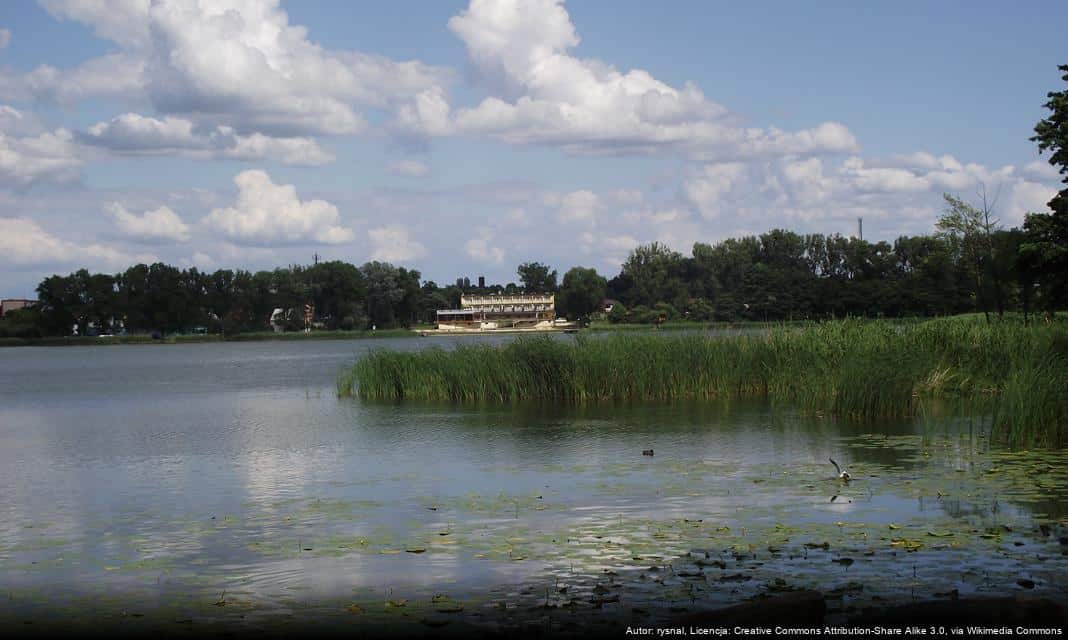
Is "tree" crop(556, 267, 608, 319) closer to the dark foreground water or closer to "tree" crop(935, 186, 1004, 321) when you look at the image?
"tree" crop(935, 186, 1004, 321)

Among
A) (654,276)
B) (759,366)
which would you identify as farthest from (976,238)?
(654,276)

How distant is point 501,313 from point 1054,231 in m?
156

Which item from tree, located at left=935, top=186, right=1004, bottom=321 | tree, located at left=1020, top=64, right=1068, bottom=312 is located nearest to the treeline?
tree, located at left=935, top=186, right=1004, bottom=321

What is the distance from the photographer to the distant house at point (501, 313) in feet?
565

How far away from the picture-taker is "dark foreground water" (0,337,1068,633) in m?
8.93

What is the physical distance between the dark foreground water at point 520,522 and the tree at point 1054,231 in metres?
3.69

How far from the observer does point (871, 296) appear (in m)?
93.0

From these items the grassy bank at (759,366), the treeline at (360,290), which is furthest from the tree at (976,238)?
the treeline at (360,290)

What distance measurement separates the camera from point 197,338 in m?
Answer: 146

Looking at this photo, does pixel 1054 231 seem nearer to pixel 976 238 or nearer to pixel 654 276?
pixel 976 238

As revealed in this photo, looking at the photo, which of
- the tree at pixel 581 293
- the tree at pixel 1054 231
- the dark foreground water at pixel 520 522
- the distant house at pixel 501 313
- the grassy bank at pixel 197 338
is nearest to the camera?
the dark foreground water at pixel 520 522

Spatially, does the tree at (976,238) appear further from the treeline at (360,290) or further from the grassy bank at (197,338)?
the grassy bank at (197,338)

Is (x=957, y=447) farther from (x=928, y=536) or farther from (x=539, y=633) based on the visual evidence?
(x=539, y=633)

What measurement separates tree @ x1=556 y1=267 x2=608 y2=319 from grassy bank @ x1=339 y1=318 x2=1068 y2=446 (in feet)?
477
